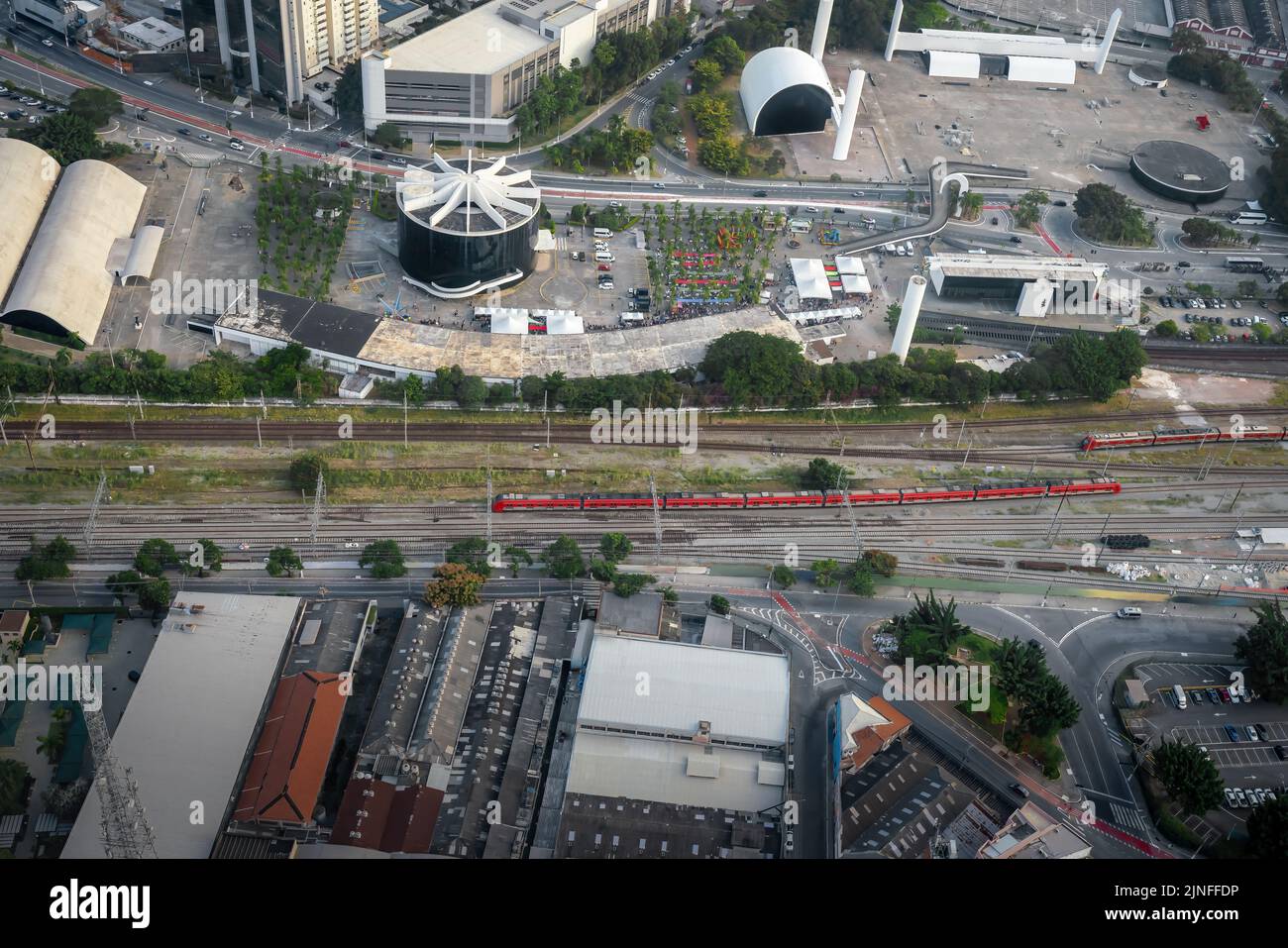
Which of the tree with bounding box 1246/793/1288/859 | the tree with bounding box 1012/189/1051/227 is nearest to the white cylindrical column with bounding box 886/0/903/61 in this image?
the tree with bounding box 1012/189/1051/227

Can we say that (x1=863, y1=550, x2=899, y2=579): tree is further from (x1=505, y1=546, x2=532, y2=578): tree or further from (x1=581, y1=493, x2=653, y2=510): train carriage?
(x1=505, y1=546, x2=532, y2=578): tree

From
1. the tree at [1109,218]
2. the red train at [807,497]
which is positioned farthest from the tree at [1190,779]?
the tree at [1109,218]

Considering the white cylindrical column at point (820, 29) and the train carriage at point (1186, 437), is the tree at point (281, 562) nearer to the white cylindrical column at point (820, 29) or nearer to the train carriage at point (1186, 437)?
the train carriage at point (1186, 437)

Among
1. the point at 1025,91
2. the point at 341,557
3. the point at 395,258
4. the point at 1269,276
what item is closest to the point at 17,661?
the point at 341,557

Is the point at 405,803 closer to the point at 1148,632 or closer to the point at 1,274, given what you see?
the point at 1148,632

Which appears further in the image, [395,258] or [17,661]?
[395,258]

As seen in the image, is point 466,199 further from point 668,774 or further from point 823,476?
point 668,774
